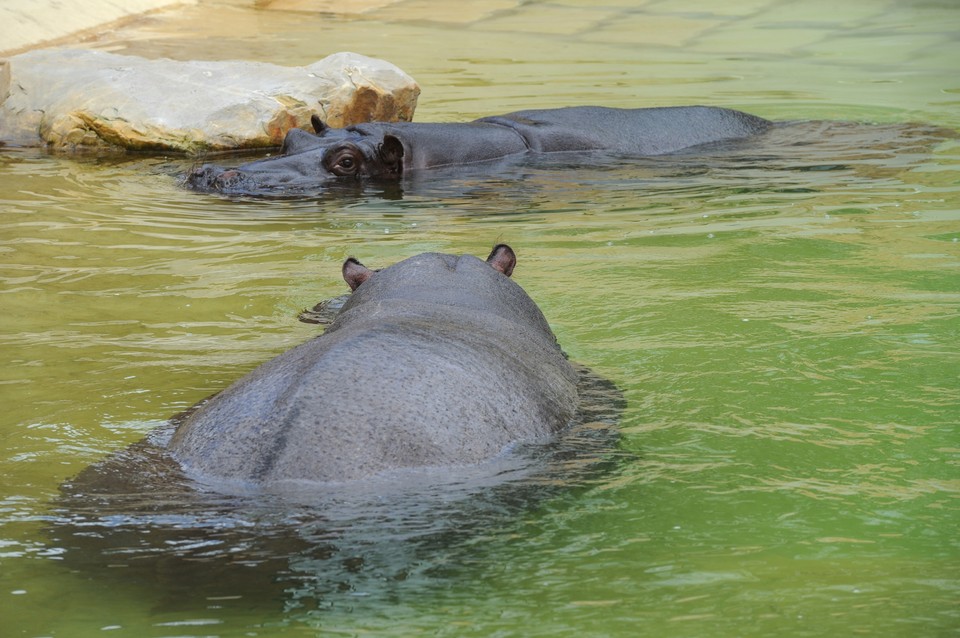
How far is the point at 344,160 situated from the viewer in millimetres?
10188

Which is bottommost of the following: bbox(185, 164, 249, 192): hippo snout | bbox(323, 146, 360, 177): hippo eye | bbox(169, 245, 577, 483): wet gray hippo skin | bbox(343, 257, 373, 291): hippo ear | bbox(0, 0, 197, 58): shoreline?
bbox(169, 245, 577, 483): wet gray hippo skin

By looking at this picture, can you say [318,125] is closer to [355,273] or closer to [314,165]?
[314,165]

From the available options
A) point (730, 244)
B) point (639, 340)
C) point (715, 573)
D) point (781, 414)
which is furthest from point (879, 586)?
point (730, 244)

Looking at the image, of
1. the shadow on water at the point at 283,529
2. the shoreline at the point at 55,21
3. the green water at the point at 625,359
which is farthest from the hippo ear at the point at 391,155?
the shoreline at the point at 55,21

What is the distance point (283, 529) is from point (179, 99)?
28.0 feet

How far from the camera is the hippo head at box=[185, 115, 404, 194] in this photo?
9742 millimetres

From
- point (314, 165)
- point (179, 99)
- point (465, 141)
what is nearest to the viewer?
point (314, 165)

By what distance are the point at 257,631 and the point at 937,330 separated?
3.71m

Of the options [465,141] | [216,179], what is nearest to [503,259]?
[216,179]

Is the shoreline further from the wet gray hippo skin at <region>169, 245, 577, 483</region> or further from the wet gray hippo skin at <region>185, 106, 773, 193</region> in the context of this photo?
the wet gray hippo skin at <region>169, 245, 577, 483</region>

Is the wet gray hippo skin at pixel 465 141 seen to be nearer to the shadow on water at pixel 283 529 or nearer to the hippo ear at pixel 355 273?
the hippo ear at pixel 355 273

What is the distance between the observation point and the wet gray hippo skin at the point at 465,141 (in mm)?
9977

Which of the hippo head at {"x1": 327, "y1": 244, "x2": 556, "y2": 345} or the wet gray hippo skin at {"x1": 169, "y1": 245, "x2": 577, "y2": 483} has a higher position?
the hippo head at {"x1": 327, "y1": 244, "x2": 556, "y2": 345}

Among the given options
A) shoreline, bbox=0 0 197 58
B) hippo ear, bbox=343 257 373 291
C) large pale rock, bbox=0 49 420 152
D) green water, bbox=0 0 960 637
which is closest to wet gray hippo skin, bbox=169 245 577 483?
green water, bbox=0 0 960 637
